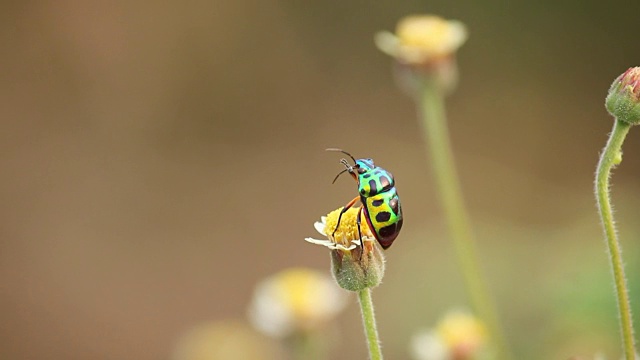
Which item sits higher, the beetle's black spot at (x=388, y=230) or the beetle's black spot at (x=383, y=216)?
the beetle's black spot at (x=383, y=216)

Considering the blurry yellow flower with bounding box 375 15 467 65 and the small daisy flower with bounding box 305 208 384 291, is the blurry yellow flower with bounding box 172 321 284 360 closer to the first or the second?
the blurry yellow flower with bounding box 375 15 467 65

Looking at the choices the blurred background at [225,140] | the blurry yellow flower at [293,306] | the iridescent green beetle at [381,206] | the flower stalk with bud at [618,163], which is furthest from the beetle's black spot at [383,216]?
the blurred background at [225,140]

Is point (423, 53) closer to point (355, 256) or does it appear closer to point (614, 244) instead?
point (355, 256)

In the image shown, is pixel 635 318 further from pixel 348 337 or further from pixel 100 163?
pixel 100 163

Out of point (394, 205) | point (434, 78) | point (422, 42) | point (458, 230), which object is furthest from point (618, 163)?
point (422, 42)

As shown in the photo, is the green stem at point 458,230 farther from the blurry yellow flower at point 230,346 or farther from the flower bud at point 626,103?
the blurry yellow flower at point 230,346

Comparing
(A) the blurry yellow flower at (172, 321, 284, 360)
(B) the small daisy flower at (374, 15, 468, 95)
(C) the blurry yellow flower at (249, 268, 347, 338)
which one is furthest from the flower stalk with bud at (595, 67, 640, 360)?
(A) the blurry yellow flower at (172, 321, 284, 360)

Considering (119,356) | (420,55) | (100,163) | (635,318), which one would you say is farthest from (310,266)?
(420,55)
